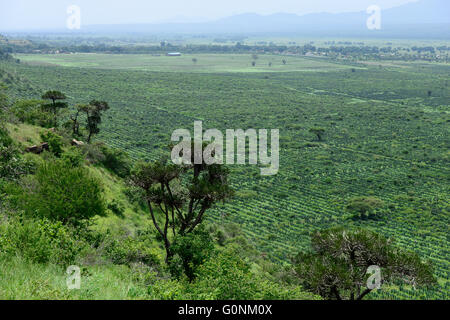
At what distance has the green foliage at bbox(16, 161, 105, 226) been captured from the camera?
1844 cm

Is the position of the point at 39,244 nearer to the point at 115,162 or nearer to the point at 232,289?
the point at 232,289

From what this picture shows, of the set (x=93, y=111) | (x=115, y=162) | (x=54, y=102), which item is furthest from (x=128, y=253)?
(x=54, y=102)

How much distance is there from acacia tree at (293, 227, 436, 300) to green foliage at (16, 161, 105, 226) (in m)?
10.5

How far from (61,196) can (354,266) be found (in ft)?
44.2

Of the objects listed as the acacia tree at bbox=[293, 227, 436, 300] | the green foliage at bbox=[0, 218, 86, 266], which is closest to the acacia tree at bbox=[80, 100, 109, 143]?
the green foliage at bbox=[0, 218, 86, 266]

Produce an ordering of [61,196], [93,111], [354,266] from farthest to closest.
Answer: [93,111] → [61,196] → [354,266]

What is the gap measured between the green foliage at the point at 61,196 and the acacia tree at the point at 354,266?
10.5 meters

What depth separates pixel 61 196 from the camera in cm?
1858

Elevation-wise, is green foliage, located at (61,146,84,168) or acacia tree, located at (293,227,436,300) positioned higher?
green foliage, located at (61,146,84,168)

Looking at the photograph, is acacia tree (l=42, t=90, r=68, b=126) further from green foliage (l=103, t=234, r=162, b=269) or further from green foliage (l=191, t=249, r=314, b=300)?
green foliage (l=191, t=249, r=314, b=300)

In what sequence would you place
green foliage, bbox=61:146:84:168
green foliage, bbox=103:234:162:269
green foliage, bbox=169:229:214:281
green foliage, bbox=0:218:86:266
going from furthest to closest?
1. green foliage, bbox=61:146:84:168
2. green foliage, bbox=169:229:214:281
3. green foliage, bbox=103:234:162:269
4. green foliage, bbox=0:218:86:266

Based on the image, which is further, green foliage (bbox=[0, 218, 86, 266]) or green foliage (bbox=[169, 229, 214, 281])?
green foliage (bbox=[169, 229, 214, 281])
